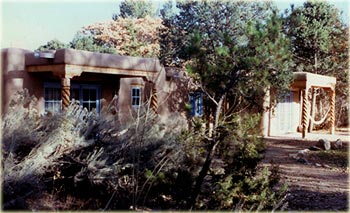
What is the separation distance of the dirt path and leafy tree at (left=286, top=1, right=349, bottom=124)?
27.8ft

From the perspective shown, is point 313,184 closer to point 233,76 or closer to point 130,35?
point 233,76

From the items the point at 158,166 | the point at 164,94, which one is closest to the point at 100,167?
the point at 158,166

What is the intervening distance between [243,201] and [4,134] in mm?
3137

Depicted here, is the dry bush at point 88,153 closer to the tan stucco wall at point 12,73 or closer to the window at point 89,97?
the tan stucco wall at point 12,73

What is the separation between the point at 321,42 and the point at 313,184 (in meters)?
12.3

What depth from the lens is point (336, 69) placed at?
19.8 metres

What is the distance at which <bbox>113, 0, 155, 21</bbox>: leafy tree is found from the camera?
98.2ft

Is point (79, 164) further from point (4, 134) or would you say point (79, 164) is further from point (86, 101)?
point (86, 101)

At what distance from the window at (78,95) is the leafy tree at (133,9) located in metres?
18.4

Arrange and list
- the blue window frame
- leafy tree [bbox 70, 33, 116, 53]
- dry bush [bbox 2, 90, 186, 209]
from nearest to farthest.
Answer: dry bush [bbox 2, 90, 186, 209]
the blue window frame
leafy tree [bbox 70, 33, 116, 53]

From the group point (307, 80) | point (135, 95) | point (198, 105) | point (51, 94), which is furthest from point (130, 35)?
point (198, 105)

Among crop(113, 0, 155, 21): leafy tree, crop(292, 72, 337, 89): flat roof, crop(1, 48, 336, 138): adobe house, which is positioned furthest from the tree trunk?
crop(113, 0, 155, 21): leafy tree

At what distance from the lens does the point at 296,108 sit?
1972 centimetres

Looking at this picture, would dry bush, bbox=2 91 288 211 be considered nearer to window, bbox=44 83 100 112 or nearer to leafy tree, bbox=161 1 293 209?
leafy tree, bbox=161 1 293 209
